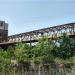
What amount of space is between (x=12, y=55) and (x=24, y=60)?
198 inches

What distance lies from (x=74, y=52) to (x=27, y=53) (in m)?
5.47

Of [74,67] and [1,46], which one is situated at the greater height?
[1,46]

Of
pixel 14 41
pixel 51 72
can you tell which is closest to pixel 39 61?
pixel 51 72

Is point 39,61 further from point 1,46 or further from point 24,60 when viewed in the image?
point 1,46

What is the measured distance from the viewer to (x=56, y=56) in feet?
96.2

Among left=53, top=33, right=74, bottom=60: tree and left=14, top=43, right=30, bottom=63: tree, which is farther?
left=14, top=43, right=30, bottom=63: tree

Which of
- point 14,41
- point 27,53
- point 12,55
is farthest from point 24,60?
point 14,41

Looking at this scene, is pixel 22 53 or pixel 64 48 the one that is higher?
pixel 64 48

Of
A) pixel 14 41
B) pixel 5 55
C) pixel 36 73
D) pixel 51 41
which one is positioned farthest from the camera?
pixel 14 41

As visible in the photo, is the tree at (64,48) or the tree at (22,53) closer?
the tree at (64,48)

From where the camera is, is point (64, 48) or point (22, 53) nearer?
point (64, 48)

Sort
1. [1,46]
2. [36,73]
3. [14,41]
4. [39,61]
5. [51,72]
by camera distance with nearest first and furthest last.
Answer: [51,72], [36,73], [39,61], [14,41], [1,46]

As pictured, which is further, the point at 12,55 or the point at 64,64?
the point at 12,55

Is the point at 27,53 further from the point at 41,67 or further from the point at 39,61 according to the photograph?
the point at 41,67
